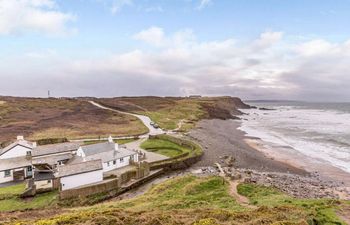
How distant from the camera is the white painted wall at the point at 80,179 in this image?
30.6 m

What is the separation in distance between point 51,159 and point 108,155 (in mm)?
7422

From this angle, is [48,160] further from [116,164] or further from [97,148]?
[116,164]

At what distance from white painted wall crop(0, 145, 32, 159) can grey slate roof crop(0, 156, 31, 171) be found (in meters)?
1.37

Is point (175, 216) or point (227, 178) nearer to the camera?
point (175, 216)

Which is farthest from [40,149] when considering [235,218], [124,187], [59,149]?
[235,218]

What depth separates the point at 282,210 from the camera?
1528 centimetres

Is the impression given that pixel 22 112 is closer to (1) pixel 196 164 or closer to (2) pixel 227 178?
(1) pixel 196 164

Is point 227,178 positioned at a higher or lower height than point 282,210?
lower

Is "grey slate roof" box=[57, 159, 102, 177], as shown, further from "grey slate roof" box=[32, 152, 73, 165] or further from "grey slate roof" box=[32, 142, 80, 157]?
"grey slate roof" box=[32, 142, 80, 157]

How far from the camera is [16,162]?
36.3 metres

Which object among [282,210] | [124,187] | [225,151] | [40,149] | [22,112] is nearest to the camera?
[282,210]

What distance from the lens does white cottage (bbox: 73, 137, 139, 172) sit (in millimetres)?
37062

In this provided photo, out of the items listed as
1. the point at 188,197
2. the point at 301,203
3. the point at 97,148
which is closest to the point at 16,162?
the point at 97,148

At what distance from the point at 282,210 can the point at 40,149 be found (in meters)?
34.6
